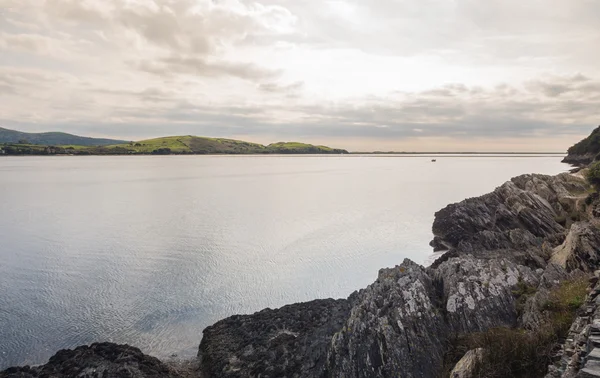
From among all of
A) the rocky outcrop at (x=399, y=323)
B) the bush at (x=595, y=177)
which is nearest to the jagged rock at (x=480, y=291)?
the rocky outcrop at (x=399, y=323)

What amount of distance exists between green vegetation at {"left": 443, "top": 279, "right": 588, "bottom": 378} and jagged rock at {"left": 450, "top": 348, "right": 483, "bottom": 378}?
0.43 feet

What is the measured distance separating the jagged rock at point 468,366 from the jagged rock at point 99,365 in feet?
35.5

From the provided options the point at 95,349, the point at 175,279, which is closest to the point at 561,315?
the point at 95,349

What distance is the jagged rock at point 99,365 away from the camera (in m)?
13.5

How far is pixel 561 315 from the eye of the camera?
1104cm

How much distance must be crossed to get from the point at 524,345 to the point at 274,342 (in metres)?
9.77

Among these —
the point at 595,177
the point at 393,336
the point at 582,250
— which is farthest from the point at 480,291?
the point at 595,177

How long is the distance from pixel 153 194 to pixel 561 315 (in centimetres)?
7585

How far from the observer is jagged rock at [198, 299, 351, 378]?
46.5 ft

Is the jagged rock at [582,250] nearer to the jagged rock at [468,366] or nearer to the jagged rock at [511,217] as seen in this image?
the jagged rock at [511,217]

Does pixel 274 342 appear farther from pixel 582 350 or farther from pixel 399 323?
→ pixel 582 350

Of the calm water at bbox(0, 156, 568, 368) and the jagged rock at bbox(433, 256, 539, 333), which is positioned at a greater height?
the jagged rock at bbox(433, 256, 539, 333)

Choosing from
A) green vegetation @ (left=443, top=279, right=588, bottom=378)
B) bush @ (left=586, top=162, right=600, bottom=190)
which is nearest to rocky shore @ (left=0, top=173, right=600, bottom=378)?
green vegetation @ (left=443, top=279, right=588, bottom=378)

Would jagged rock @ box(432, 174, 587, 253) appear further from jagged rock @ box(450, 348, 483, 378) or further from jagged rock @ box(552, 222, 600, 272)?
jagged rock @ box(450, 348, 483, 378)
